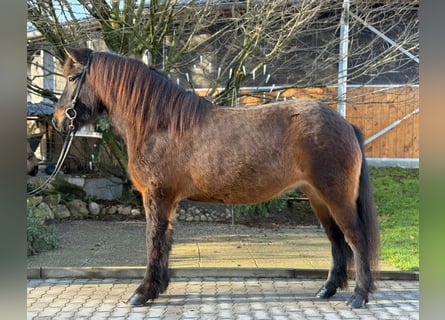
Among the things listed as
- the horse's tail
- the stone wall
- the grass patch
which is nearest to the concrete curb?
the grass patch

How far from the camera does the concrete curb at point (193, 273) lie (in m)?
4.53

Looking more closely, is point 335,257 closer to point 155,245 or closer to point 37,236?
point 155,245

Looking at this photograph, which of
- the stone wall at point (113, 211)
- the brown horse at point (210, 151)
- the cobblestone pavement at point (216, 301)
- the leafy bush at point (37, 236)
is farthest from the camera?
the stone wall at point (113, 211)

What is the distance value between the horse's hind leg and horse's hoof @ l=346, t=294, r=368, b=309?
24cm

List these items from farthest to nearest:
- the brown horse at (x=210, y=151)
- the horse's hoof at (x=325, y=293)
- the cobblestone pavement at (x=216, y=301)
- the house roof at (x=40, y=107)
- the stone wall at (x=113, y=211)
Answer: the house roof at (x=40, y=107)
the stone wall at (x=113, y=211)
the horse's hoof at (x=325, y=293)
the brown horse at (x=210, y=151)
the cobblestone pavement at (x=216, y=301)

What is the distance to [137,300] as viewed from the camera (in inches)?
143

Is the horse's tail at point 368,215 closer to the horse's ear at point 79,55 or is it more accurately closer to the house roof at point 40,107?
the horse's ear at point 79,55

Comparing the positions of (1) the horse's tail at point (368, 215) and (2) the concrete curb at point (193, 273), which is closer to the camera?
(1) the horse's tail at point (368, 215)

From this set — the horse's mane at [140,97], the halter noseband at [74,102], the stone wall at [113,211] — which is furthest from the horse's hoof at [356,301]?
the stone wall at [113,211]

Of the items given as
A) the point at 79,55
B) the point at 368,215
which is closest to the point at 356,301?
the point at 368,215

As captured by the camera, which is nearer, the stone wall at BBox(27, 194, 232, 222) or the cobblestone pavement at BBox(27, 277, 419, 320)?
the cobblestone pavement at BBox(27, 277, 419, 320)

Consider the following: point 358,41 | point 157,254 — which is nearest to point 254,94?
point 358,41

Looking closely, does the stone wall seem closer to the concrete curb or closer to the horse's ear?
the concrete curb

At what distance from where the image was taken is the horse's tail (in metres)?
3.64
